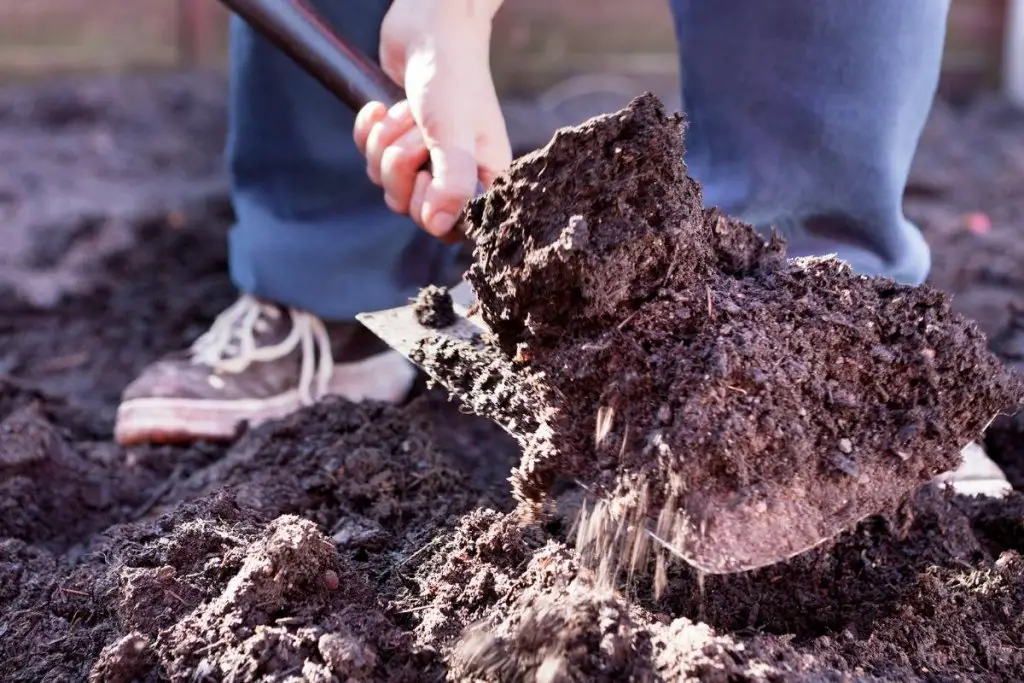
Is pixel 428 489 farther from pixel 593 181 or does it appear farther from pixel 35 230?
pixel 35 230

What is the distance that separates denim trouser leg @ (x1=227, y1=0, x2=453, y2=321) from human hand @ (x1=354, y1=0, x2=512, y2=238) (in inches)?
18.8

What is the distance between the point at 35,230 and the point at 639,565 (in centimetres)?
271

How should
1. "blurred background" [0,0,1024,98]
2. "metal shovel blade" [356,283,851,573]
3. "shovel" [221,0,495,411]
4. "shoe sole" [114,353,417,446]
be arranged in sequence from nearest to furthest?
"metal shovel blade" [356,283,851,573] → "shovel" [221,0,495,411] → "shoe sole" [114,353,417,446] → "blurred background" [0,0,1024,98]

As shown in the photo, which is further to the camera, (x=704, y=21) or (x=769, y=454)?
(x=704, y=21)

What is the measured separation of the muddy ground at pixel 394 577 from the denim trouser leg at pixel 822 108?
50 cm

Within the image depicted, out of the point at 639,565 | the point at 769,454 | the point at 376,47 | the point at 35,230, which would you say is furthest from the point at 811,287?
the point at 35,230

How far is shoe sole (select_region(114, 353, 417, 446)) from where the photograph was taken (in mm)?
2002

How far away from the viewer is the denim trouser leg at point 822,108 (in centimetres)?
174

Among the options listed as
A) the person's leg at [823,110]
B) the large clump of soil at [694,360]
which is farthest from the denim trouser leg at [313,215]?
the large clump of soil at [694,360]

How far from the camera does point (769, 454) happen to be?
3.75ft

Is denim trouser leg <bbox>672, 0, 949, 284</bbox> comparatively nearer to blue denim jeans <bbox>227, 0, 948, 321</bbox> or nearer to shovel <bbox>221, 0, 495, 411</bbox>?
blue denim jeans <bbox>227, 0, 948, 321</bbox>

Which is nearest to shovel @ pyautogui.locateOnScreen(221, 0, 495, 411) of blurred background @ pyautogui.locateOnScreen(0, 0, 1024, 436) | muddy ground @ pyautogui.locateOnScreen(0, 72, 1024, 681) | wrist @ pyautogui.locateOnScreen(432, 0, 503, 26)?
wrist @ pyautogui.locateOnScreen(432, 0, 503, 26)

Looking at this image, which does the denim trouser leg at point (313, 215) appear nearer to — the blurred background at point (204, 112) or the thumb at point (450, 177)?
the thumb at point (450, 177)

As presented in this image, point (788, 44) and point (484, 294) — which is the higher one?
point (788, 44)
